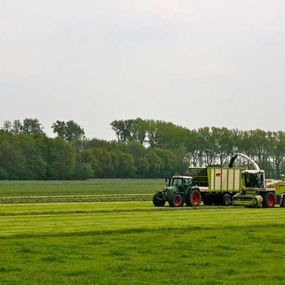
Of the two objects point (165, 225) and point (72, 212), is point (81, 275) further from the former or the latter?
point (72, 212)

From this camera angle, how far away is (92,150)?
532 ft

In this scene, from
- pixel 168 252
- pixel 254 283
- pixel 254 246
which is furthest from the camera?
pixel 254 246

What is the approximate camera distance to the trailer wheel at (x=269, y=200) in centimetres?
5266

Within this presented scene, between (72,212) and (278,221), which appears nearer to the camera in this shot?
(278,221)

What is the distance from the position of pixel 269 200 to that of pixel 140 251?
31.0m

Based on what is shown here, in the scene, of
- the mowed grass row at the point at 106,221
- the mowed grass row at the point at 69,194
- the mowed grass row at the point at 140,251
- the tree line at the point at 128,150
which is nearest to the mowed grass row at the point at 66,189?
the mowed grass row at the point at 69,194

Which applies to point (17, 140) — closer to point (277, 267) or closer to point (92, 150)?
point (92, 150)

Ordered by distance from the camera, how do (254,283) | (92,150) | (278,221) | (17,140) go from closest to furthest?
(254,283)
(278,221)
(17,140)
(92,150)

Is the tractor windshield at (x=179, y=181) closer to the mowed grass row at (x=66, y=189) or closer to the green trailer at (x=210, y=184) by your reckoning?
the green trailer at (x=210, y=184)

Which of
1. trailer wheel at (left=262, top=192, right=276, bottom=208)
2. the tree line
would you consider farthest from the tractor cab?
the tree line

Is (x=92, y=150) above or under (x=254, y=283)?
above

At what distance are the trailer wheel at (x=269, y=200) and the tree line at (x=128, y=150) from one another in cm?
8567

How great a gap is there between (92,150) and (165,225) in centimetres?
12991

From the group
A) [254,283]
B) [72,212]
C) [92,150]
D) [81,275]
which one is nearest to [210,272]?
[254,283]
